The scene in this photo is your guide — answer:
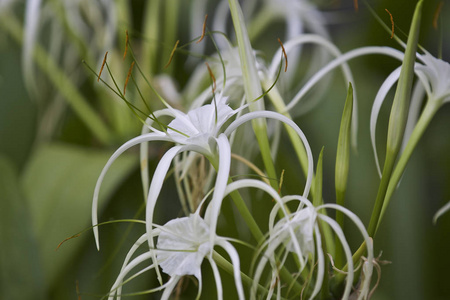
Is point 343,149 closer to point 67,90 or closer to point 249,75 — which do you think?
point 249,75

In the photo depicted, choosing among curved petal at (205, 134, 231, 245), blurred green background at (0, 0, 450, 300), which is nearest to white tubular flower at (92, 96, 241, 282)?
curved petal at (205, 134, 231, 245)

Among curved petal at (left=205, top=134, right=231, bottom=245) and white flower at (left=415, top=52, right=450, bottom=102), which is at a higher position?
white flower at (left=415, top=52, right=450, bottom=102)

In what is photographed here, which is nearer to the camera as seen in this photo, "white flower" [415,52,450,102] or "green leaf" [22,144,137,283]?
"white flower" [415,52,450,102]

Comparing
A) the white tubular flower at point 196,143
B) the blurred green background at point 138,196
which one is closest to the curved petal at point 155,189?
the white tubular flower at point 196,143

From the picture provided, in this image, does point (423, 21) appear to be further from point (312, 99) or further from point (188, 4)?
point (188, 4)

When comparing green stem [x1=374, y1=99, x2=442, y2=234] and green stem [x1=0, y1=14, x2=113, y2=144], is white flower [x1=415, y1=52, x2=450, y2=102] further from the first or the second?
green stem [x1=0, y1=14, x2=113, y2=144]

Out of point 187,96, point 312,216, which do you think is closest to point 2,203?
point 187,96

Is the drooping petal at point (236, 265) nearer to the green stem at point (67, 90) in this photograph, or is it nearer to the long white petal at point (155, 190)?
the long white petal at point (155, 190)

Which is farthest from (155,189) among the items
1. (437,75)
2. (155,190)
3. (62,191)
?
(62,191)
